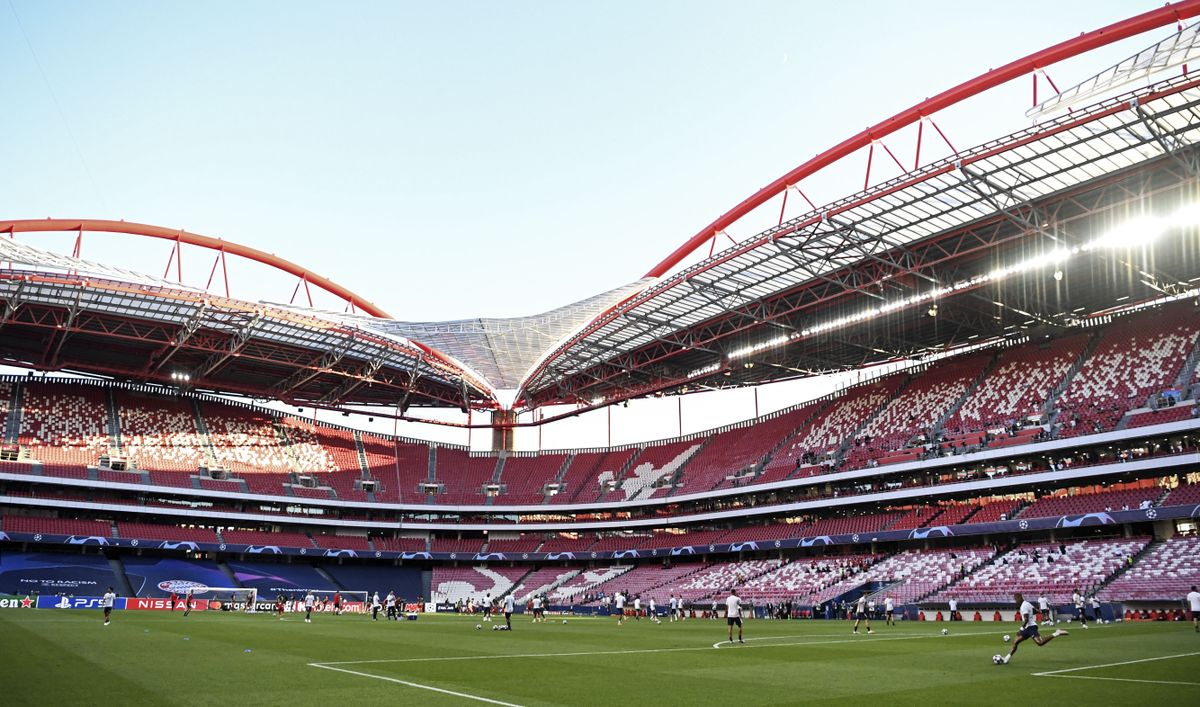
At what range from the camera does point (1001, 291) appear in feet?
171

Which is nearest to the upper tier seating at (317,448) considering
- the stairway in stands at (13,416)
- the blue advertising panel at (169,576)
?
the blue advertising panel at (169,576)

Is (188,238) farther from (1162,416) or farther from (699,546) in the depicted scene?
(1162,416)

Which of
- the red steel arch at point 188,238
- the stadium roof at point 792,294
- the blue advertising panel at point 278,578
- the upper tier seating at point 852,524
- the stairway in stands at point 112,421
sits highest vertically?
the red steel arch at point 188,238

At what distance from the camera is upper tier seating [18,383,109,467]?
6525cm

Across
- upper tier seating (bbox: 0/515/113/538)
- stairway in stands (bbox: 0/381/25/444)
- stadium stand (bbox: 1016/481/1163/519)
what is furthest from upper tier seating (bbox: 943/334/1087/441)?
stairway in stands (bbox: 0/381/25/444)

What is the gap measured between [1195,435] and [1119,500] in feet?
16.8

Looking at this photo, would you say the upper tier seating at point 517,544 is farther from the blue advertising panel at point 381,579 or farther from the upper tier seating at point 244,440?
the upper tier seating at point 244,440

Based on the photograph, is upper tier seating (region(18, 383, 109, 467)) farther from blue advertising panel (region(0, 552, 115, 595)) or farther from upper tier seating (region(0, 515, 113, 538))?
blue advertising panel (region(0, 552, 115, 595))

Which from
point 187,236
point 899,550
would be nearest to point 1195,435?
point 899,550

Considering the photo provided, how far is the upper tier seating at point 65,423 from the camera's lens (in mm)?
65250

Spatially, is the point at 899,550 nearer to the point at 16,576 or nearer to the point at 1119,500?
the point at 1119,500

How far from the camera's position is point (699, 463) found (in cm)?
7825

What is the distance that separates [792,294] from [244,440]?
52.4m

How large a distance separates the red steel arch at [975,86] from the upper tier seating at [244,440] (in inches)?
1841
